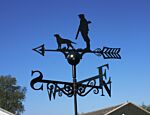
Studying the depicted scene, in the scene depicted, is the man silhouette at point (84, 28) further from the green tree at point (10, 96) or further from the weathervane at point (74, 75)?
the green tree at point (10, 96)

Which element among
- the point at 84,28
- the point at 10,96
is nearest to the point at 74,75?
the point at 84,28

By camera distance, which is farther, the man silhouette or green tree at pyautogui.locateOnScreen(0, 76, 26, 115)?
green tree at pyautogui.locateOnScreen(0, 76, 26, 115)

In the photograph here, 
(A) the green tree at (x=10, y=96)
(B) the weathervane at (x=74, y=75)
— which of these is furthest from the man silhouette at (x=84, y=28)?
(A) the green tree at (x=10, y=96)

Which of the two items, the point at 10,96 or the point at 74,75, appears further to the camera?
the point at 10,96

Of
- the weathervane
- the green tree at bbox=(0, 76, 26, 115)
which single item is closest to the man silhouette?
the weathervane

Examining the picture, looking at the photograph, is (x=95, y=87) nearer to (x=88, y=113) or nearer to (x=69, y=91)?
(x=69, y=91)

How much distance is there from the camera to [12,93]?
242ft

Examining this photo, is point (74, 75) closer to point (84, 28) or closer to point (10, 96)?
point (84, 28)

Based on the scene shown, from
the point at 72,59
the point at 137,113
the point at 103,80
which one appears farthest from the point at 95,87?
the point at 137,113

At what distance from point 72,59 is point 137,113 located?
195ft

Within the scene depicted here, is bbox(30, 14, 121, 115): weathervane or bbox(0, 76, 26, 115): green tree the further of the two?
bbox(0, 76, 26, 115): green tree

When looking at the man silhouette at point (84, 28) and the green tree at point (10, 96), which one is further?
the green tree at point (10, 96)

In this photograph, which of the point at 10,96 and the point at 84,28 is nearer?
the point at 84,28

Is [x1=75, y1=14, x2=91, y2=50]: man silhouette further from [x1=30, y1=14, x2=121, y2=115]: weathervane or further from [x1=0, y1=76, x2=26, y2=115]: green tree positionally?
[x1=0, y1=76, x2=26, y2=115]: green tree
